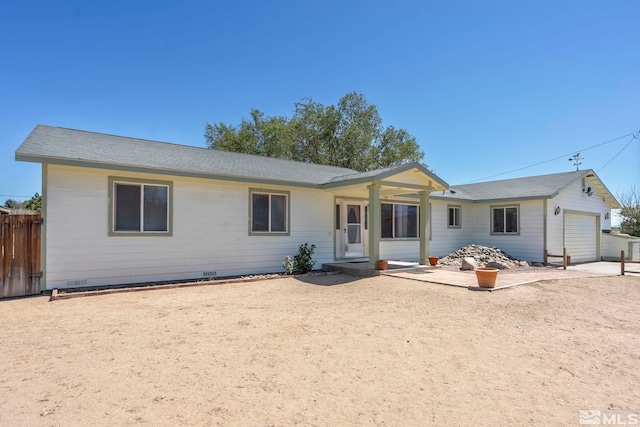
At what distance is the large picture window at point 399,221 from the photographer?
13.3m

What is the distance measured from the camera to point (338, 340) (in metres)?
4.41

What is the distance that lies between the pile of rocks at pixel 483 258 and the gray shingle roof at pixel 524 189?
2.39m

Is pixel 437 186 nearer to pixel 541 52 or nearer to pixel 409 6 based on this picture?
pixel 409 6

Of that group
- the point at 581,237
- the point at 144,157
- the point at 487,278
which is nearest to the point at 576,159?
the point at 581,237

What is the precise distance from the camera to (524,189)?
49.7ft

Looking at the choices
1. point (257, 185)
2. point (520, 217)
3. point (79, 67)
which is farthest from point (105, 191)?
point (520, 217)

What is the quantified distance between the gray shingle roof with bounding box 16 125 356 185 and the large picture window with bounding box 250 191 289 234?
0.64 m

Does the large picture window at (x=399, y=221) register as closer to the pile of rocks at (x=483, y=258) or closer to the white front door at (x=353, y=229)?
the white front door at (x=353, y=229)

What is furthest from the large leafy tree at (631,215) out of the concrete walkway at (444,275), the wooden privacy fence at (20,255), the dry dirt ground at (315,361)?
the wooden privacy fence at (20,255)

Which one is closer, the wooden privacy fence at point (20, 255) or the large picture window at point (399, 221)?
the wooden privacy fence at point (20, 255)

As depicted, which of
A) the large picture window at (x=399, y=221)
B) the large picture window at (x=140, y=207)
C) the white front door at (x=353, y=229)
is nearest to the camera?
the large picture window at (x=140, y=207)

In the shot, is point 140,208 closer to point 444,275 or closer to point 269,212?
point 269,212

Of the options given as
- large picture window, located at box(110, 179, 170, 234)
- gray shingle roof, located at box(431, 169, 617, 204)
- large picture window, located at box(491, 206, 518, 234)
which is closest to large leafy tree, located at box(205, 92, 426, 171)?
gray shingle roof, located at box(431, 169, 617, 204)
